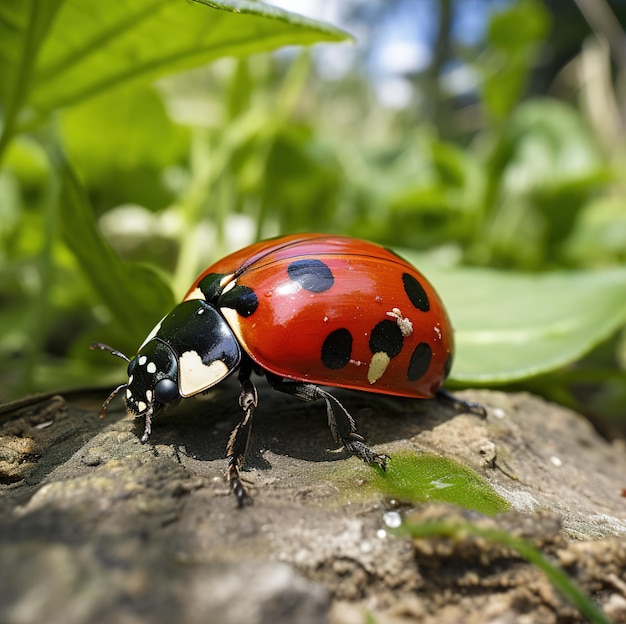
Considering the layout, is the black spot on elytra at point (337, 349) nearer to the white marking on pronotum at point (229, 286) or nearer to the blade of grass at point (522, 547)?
the white marking on pronotum at point (229, 286)

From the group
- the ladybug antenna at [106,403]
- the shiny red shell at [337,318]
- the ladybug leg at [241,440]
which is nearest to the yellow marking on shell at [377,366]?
the shiny red shell at [337,318]

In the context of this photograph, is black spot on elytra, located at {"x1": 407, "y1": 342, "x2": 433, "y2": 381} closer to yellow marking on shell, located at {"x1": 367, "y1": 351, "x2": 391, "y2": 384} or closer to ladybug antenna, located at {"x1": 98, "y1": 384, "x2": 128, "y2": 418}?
yellow marking on shell, located at {"x1": 367, "y1": 351, "x2": 391, "y2": 384}

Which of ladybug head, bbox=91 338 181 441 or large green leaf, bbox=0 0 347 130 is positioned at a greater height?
large green leaf, bbox=0 0 347 130

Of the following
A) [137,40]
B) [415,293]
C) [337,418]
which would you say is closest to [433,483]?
[337,418]

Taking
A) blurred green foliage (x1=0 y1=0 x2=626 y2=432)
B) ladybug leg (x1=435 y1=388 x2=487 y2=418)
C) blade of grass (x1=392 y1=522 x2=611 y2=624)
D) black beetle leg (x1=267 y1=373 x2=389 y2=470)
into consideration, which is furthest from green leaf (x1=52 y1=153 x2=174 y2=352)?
blade of grass (x1=392 y1=522 x2=611 y2=624)

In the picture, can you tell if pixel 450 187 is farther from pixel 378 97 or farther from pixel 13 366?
pixel 378 97
